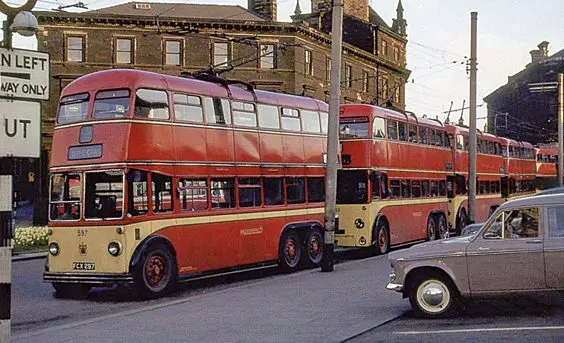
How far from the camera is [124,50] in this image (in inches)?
2156

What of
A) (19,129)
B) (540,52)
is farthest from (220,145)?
(540,52)

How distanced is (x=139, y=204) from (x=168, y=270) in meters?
1.50

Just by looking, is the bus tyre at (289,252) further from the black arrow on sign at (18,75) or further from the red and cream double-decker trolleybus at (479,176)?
the black arrow on sign at (18,75)

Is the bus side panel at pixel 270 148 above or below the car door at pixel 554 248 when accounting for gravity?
above

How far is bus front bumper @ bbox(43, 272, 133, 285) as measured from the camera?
50.9 ft

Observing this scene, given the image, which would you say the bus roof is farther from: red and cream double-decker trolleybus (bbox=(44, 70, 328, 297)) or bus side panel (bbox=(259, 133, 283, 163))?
bus side panel (bbox=(259, 133, 283, 163))

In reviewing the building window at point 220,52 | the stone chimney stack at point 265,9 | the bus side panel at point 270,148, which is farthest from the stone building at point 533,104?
the bus side panel at point 270,148

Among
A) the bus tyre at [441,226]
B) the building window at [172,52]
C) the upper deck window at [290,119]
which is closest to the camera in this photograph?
the upper deck window at [290,119]

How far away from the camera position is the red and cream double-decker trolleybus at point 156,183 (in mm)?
15750

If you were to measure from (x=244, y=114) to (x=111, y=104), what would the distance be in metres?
4.08

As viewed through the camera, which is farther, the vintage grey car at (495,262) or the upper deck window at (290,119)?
the upper deck window at (290,119)

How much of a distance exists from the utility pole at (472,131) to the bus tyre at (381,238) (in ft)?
15.4

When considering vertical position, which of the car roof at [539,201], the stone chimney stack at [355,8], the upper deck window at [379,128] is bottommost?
the car roof at [539,201]

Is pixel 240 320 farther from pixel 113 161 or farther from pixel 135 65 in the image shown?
pixel 135 65
